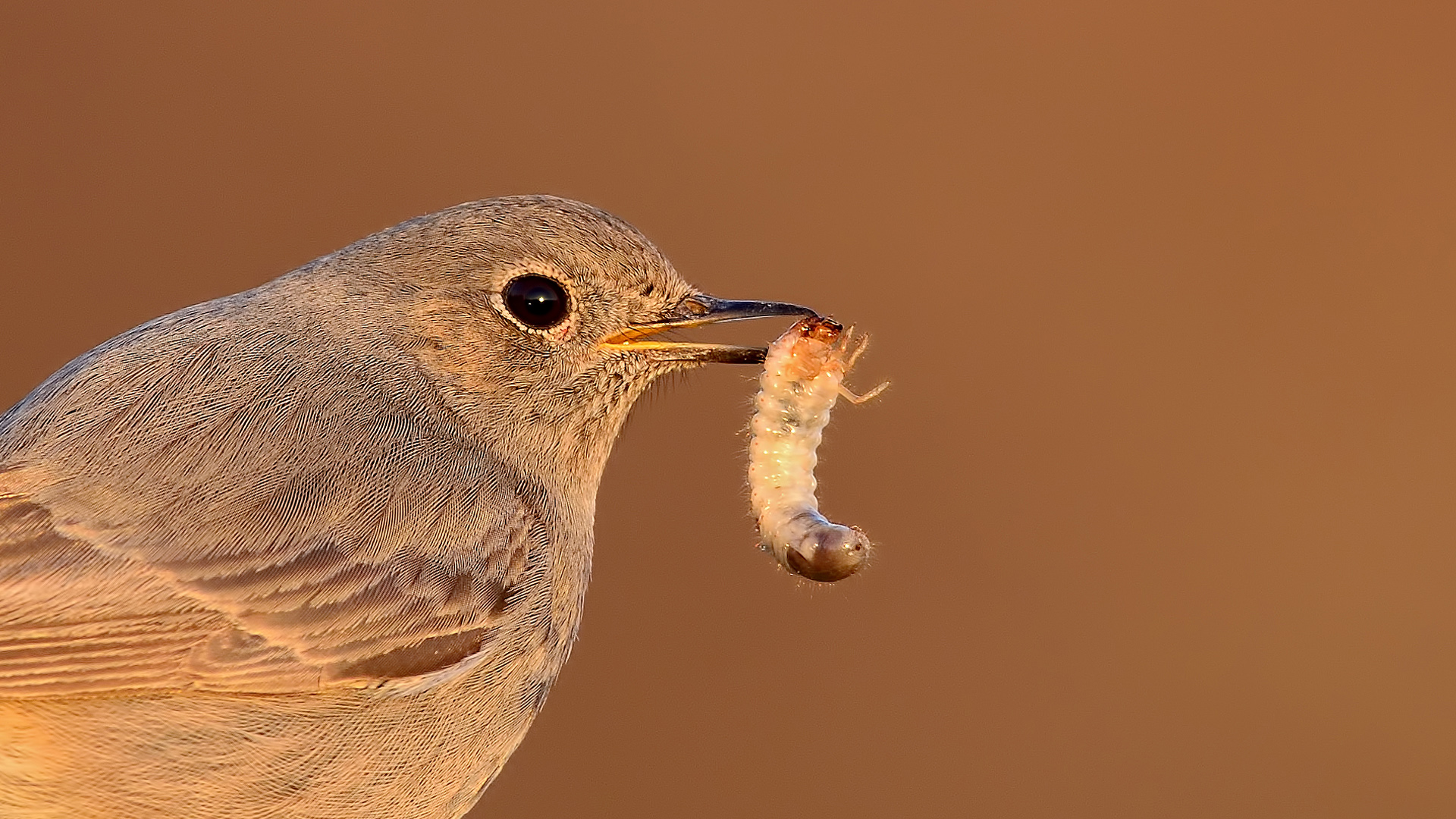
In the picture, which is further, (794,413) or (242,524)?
(794,413)

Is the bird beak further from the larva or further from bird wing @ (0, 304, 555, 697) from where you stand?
bird wing @ (0, 304, 555, 697)

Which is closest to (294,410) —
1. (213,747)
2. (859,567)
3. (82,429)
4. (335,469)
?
(335,469)

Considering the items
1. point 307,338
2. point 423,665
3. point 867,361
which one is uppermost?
point 867,361

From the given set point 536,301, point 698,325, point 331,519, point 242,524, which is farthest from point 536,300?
point 242,524

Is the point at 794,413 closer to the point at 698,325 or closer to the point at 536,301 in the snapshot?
the point at 698,325

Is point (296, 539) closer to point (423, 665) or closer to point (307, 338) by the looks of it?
point (423, 665)
